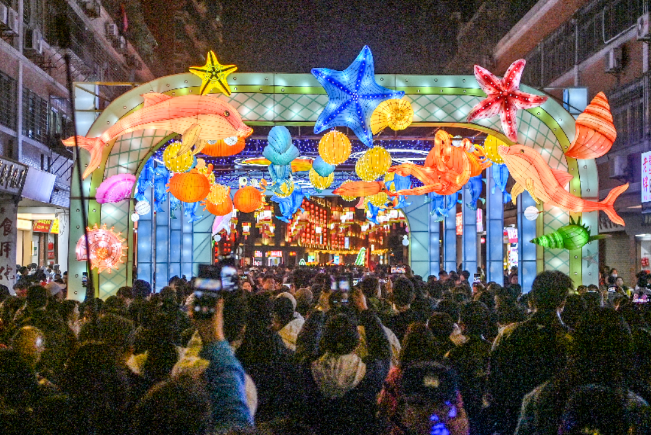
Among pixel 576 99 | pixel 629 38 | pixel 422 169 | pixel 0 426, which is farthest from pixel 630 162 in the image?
pixel 0 426

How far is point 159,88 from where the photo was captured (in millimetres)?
12922

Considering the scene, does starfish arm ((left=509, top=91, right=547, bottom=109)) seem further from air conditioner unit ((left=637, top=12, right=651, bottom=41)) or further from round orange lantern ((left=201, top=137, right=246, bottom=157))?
air conditioner unit ((left=637, top=12, right=651, bottom=41))

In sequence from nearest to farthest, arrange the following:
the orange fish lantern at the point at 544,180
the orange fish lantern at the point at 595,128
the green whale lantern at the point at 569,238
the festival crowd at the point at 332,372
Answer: the festival crowd at the point at 332,372
the orange fish lantern at the point at 595,128
the orange fish lantern at the point at 544,180
the green whale lantern at the point at 569,238

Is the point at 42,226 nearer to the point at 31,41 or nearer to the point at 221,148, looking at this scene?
the point at 31,41

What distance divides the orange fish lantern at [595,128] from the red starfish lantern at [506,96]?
0.76 metres

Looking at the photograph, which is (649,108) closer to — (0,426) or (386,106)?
(386,106)

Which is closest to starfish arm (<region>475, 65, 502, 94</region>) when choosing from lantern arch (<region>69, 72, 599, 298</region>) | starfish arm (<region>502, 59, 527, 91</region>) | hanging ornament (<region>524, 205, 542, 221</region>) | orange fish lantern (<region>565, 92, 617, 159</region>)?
starfish arm (<region>502, 59, 527, 91</region>)

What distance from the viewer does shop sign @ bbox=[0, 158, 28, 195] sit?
15.8 metres

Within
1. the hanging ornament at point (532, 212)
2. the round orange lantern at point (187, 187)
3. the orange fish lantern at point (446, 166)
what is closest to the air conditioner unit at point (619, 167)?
the hanging ornament at point (532, 212)

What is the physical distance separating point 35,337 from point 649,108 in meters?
18.2

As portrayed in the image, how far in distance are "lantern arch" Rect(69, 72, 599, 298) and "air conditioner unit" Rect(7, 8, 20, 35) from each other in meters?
5.58

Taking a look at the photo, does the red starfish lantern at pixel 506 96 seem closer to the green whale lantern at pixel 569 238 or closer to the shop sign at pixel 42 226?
the green whale lantern at pixel 569 238

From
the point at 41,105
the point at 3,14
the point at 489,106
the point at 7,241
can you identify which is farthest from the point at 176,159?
the point at 41,105

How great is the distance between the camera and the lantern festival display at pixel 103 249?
12344 millimetres
